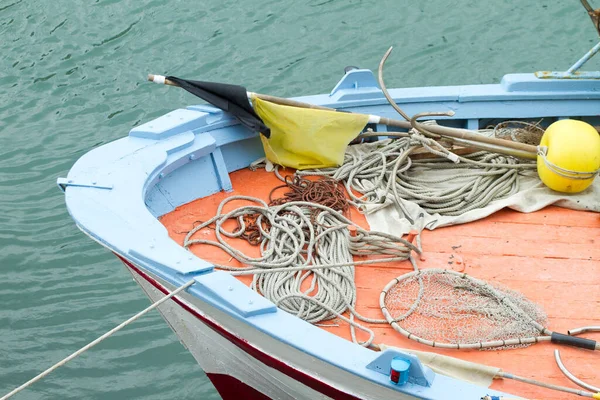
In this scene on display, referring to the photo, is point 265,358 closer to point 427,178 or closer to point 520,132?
point 427,178

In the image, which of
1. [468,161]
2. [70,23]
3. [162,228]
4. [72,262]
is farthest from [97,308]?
[70,23]

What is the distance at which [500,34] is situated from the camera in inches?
360

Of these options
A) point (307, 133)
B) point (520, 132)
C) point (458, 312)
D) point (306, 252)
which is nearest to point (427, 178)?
point (520, 132)

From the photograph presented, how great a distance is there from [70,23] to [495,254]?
6789mm

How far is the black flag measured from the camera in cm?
484

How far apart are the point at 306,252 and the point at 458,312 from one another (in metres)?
0.89

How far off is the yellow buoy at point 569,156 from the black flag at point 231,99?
5.40 ft

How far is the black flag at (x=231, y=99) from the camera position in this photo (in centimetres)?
484

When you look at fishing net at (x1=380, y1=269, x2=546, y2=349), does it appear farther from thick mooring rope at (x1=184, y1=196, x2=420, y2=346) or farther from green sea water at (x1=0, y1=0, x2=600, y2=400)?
green sea water at (x1=0, y1=0, x2=600, y2=400)

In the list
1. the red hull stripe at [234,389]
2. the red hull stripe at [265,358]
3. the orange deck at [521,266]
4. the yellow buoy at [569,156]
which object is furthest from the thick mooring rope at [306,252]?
the yellow buoy at [569,156]

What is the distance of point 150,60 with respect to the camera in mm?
8953

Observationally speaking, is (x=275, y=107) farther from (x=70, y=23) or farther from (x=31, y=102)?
(x=70, y=23)

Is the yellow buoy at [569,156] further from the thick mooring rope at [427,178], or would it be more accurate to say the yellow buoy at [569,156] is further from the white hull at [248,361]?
the white hull at [248,361]

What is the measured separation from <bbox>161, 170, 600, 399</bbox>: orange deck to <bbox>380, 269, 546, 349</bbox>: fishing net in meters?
0.06
